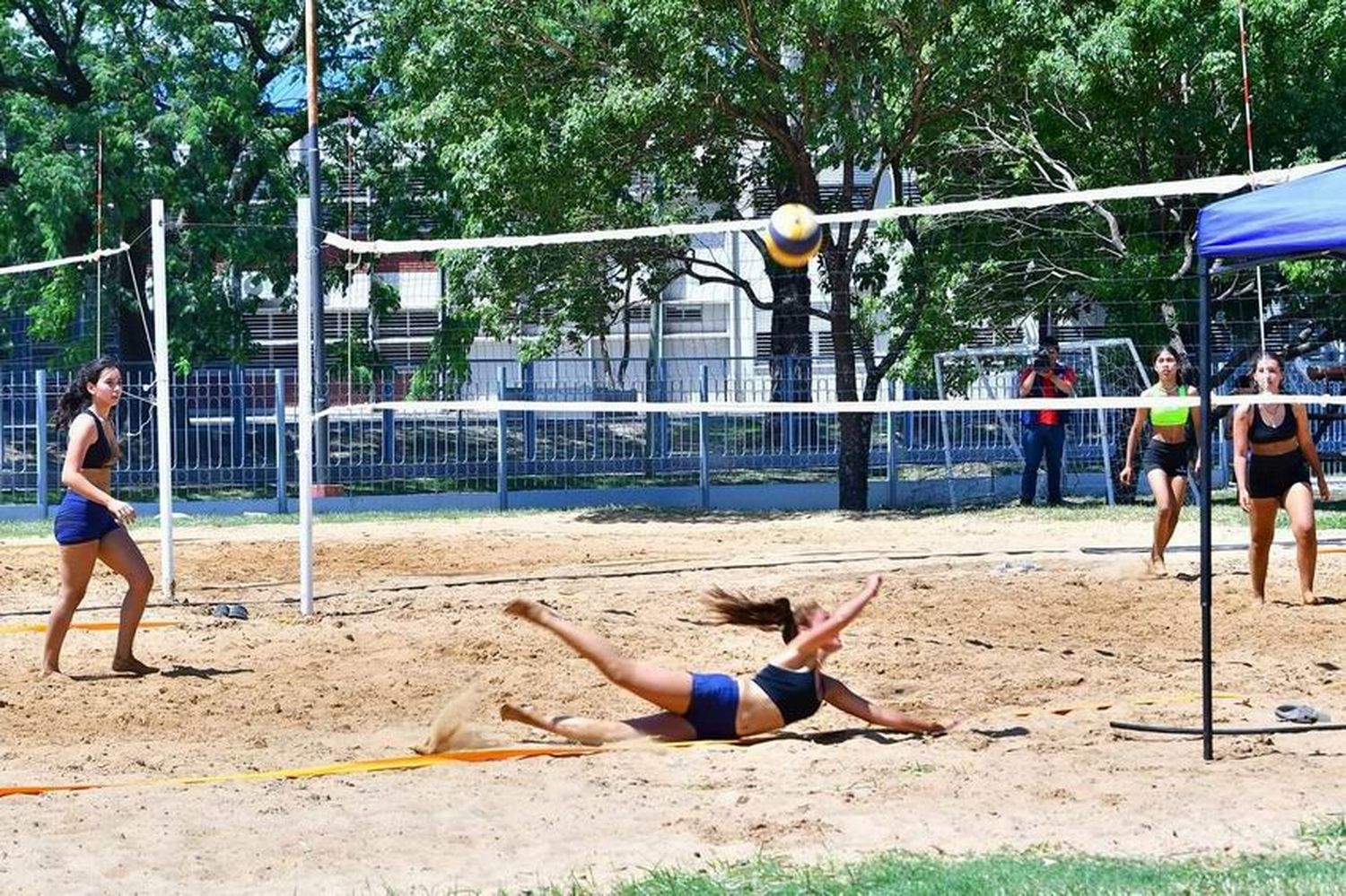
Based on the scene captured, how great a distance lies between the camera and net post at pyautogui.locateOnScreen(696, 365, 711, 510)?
22203mm

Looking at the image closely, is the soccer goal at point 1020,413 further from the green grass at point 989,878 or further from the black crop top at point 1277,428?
the green grass at point 989,878

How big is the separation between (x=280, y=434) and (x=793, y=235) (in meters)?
12.3

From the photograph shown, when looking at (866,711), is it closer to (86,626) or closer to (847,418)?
(86,626)

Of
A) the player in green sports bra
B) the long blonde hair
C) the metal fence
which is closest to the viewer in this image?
the long blonde hair

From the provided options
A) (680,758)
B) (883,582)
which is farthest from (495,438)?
(680,758)

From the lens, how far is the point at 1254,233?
781 cm

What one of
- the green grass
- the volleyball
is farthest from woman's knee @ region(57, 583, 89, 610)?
Result: the green grass

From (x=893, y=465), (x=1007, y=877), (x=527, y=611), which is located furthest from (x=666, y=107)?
(x=1007, y=877)

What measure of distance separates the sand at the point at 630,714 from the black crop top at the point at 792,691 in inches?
6.1

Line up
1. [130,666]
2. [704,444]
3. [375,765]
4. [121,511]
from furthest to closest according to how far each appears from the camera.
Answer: [704,444], [130,666], [121,511], [375,765]

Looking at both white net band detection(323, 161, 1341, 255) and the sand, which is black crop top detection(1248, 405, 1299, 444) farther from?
white net band detection(323, 161, 1341, 255)

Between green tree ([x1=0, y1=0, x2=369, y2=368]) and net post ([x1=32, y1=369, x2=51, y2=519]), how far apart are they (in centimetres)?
277

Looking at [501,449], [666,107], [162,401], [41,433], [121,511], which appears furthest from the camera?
[501,449]

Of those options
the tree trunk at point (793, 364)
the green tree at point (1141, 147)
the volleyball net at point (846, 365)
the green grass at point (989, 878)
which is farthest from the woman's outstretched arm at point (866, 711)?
the tree trunk at point (793, 364)
